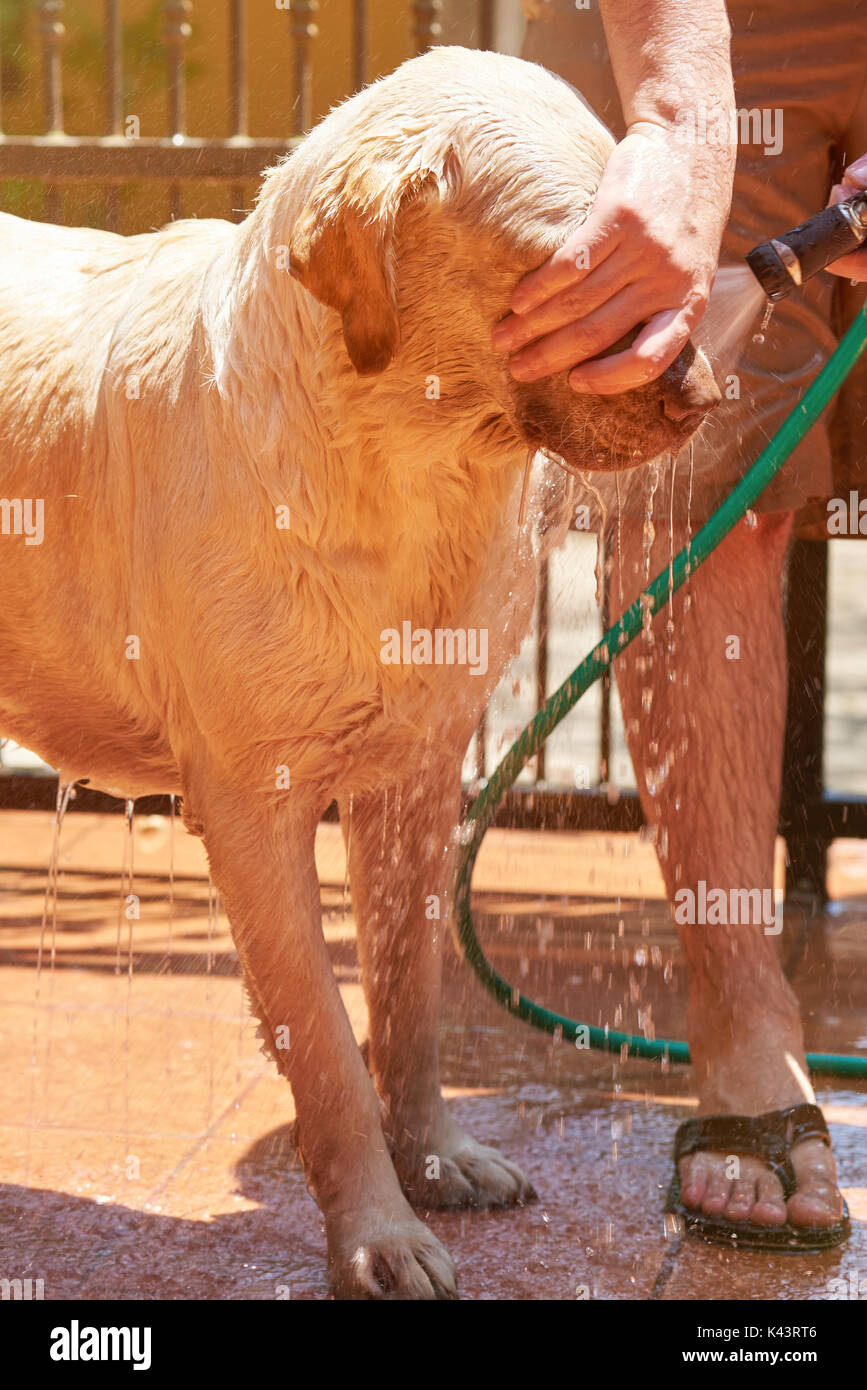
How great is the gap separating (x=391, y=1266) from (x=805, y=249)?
1.83 metres

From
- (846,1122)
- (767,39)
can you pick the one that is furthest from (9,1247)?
(767,39)

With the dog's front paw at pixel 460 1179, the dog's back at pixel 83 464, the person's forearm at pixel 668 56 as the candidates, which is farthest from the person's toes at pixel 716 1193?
the person's forearm at pixel 668 56

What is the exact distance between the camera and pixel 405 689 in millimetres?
2730

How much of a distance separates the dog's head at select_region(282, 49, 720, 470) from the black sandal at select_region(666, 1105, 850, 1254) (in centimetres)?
141

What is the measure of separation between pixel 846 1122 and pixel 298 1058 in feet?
4.55

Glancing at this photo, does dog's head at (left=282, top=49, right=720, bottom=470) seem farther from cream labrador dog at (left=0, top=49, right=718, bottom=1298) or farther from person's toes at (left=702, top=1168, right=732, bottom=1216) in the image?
person's toes at (left=702, top=1168, right=732, bottom=1216)

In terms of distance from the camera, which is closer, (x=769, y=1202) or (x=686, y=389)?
(x=686, y=389)

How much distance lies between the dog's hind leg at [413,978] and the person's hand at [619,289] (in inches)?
38.8

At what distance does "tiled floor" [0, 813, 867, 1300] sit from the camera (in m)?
2.83

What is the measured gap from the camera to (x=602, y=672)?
346 centimetres

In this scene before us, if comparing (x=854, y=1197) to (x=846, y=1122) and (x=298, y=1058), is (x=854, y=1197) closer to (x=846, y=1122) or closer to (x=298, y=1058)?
(x=846, y=1122)
